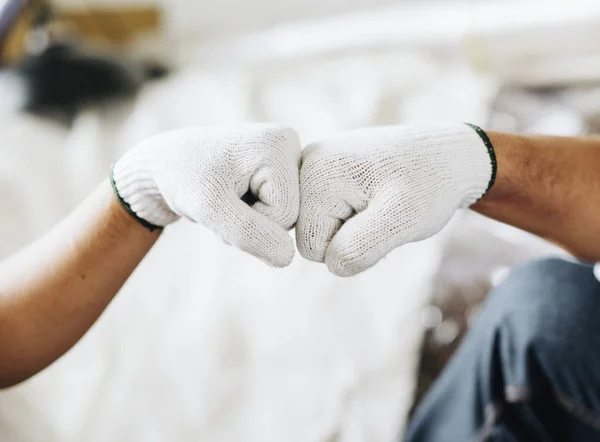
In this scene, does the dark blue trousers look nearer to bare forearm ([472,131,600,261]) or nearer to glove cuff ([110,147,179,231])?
bare forearm ([472,131,600,261])

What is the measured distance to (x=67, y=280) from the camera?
68cm

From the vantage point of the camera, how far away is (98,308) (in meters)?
0.71

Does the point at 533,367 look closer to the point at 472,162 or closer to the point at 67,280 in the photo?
the point at 472,162

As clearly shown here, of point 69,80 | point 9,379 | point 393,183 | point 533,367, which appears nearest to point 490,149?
point 393,183

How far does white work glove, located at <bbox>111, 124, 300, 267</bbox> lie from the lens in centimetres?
58

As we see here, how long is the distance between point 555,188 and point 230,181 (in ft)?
1.41

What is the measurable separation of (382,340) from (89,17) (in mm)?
1829

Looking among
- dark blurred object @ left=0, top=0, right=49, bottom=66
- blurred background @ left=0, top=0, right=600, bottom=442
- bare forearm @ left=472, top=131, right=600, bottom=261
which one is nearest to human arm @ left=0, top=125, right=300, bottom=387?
blurred background @ left=0, top=0, right=600, bottom=442

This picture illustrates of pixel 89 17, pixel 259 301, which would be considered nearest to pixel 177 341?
pixel 259 301

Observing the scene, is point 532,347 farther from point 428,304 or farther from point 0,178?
point 0,178

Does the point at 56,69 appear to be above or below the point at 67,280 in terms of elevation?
above

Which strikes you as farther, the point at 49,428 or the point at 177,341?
the point at 177,341

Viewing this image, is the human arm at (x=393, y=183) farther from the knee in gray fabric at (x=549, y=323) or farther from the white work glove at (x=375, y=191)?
the knee in gray fabric at (x=549, y=323)

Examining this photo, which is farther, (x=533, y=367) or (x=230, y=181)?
(x=533, y=367)
